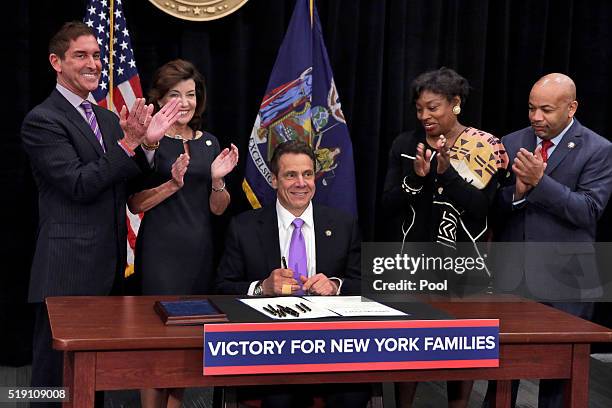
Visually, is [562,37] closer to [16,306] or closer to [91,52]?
[91,52]

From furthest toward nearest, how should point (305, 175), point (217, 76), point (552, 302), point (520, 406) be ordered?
point (217, 76)
point (520, 406)
point (552, 302)
point (305, 175)

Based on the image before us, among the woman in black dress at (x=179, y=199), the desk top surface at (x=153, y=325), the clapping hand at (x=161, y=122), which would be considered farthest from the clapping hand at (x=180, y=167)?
the desk top surface at (x=153, y=325)

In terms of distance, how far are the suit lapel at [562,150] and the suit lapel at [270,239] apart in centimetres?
108

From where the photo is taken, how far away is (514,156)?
121 inches

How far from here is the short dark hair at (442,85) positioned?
10.00ft

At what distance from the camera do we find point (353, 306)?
221cm

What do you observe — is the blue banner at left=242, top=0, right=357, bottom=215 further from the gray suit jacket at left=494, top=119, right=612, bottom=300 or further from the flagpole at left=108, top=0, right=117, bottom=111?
the gray suit jacket at left=494, top=119, right=612, bottom=300

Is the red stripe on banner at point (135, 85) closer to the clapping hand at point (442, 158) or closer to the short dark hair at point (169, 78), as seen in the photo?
the short dark hair at point (169, 78)

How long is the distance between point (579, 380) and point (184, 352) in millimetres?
1034

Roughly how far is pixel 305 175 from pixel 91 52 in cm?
87

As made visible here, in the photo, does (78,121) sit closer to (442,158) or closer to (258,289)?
(258,289)

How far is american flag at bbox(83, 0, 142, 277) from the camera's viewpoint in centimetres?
366

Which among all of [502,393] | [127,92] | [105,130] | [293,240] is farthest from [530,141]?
[127,92]

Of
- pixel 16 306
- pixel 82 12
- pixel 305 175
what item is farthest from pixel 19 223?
pixel 305 175
